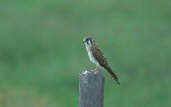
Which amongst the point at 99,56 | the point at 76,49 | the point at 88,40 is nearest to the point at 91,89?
the point at 99,56

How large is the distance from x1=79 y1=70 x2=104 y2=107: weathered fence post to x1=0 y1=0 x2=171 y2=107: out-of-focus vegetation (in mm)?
4424

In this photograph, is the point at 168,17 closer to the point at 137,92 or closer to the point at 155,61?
the point at 155,61

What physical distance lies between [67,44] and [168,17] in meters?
3.52

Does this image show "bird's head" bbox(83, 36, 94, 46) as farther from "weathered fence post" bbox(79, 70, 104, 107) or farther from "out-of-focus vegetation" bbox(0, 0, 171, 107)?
"out-of-focus vegetation" bbox(0, 0, 171, 107)

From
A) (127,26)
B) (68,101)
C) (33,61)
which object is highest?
(127,26)

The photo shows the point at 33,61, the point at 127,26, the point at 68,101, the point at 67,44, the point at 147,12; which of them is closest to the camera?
the point at 68,101

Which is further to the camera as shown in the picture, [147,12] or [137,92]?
[147,12]

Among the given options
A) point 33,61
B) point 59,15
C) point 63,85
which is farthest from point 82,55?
point 59,15

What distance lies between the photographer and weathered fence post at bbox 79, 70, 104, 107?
306 inches

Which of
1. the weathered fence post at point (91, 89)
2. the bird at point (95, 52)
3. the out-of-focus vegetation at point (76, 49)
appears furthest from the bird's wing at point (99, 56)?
the out-of-focus vegetation at point (76, 49)

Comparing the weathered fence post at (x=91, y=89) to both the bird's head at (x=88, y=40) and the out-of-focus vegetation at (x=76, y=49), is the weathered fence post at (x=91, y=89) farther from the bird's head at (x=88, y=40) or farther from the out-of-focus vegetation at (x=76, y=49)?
the out-of-focus vegetation at (x=76, y=49)

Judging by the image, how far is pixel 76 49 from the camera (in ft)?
53.2

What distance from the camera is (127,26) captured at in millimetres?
18359

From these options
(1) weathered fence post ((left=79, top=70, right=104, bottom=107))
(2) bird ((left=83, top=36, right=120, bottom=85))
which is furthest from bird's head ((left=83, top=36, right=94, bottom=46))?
(1) weathered fence post ((left=79, top=70, right=104, bottom=107))
